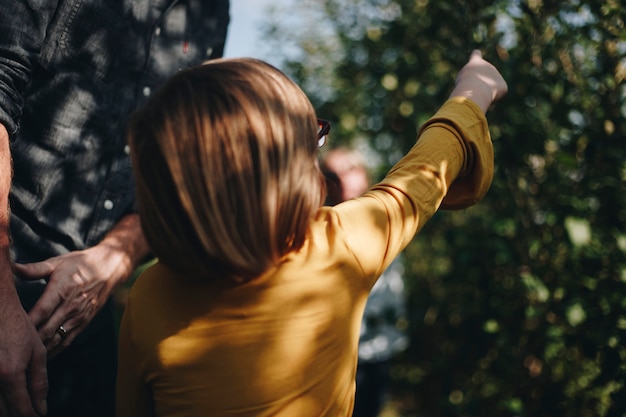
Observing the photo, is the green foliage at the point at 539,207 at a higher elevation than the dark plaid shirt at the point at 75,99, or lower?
lower

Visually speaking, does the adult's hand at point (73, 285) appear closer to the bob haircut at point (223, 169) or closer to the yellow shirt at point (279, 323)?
the yellow shirt at point (279, 323)

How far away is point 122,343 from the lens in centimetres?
126

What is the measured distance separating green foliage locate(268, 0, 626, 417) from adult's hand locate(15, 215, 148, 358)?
150 cm

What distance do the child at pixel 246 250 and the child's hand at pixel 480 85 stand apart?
22 centimetres

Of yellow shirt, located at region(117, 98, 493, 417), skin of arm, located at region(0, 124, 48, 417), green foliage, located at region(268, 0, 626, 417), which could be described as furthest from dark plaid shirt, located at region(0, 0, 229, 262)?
green foliage, located at region(268, 0, 626, 417)

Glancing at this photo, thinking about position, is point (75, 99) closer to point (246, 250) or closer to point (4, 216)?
point (4, 216)

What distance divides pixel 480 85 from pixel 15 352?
1.16 meters

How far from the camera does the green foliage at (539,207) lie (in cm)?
216

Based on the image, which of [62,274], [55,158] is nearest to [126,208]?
[55,158]

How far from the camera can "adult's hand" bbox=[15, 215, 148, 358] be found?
139 centimetres

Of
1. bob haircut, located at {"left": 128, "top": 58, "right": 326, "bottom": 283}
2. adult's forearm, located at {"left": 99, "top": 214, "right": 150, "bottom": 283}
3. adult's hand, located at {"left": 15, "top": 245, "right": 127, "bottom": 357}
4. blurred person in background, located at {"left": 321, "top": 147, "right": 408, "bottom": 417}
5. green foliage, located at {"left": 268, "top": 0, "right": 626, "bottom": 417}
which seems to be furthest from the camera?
blurred person in background, located at {"left": 321, "top": 147, "right": 408, "bottom": 417}

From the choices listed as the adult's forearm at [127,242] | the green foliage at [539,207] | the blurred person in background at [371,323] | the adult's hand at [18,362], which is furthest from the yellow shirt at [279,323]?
the blurred person in background at [371,323]

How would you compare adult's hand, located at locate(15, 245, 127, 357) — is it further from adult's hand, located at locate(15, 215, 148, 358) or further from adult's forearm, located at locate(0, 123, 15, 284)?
adult's forearm, located at locate(0, 123, 15, 284)

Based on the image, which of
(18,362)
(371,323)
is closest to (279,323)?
(18,362)
